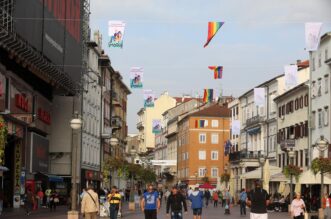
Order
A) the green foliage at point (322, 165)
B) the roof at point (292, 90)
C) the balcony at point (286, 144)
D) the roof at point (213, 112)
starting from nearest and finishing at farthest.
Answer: the green foliage at point (322, 165) → the balcony at point (286, 144) → the roof at point (292, 90) → the roof at point (213, 112)

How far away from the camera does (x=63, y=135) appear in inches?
2522

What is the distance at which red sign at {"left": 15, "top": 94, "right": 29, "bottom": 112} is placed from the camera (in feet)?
158

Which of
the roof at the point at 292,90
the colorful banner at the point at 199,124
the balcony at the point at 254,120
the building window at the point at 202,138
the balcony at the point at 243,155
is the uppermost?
the colorful banner at the point at 199,124

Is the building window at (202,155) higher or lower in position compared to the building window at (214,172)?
higher

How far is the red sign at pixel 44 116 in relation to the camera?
57.0m

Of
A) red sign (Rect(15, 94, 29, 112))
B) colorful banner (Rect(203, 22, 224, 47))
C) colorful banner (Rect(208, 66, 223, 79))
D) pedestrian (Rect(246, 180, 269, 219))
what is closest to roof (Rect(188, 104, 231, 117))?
colorful banner (Rect(208, 66, 223, 79))

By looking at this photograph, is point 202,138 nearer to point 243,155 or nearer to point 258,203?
point 243,155

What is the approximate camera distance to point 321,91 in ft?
233

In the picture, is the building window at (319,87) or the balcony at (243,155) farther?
the balcony at (243,155)

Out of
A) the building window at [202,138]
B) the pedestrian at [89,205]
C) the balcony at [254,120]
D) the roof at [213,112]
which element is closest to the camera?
the pedestrian at [89,205]

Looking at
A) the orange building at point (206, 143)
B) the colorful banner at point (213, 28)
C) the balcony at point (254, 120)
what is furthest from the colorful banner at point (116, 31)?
the orange building at point (206, 143)

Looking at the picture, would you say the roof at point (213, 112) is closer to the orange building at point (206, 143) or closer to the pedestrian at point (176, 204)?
the orange building at point (206, 143)

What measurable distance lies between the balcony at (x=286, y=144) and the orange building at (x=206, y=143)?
63.0m

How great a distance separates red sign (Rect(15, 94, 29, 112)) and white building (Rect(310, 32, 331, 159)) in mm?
27982
